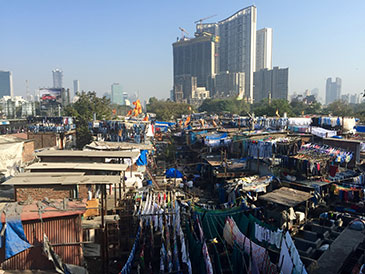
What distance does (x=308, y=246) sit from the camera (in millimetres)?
8859

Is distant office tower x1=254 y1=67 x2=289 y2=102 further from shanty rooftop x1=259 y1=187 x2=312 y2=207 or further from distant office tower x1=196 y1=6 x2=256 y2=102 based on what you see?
shanty rooftop x1=259 y1=187 x2=312 y2=207

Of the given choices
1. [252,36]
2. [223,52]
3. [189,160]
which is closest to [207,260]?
[189,160]

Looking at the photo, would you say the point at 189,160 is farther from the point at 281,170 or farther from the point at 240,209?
the point at 240,209

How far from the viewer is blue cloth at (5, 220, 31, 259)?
21.0 feet

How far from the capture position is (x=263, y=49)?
14700cm

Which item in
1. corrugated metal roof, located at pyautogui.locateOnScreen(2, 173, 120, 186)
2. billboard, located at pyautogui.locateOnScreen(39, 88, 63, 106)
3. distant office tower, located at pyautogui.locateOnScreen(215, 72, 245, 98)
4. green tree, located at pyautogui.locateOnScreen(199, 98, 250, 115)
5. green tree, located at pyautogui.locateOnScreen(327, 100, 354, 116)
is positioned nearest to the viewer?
corrugated metal roof, located at pyautogui.locateOnScreen(2, 173, 120, 186)

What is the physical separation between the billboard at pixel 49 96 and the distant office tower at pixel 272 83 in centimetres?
8162

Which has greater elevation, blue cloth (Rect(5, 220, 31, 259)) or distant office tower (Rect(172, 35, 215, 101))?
distant office tower (Rect(172, 35, 215, 101))

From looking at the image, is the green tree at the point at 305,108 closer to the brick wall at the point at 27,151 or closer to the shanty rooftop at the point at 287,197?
the shanty rooftop at the point at 287,197

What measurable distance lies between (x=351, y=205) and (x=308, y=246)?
5124 millimetres

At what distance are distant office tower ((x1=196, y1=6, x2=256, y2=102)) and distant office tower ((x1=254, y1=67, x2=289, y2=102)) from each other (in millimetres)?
3293

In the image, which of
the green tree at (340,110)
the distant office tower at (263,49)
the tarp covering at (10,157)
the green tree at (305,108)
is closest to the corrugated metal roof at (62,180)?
the tarp covering at (10,157)

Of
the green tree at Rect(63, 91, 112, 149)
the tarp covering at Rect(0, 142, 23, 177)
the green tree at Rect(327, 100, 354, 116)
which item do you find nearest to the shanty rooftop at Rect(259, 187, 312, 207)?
the tarp covering at Rect(0, 142, 23, 177)

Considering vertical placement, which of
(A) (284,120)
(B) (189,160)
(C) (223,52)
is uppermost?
(C) (223,52)
